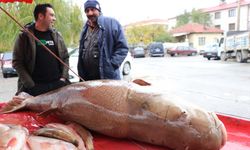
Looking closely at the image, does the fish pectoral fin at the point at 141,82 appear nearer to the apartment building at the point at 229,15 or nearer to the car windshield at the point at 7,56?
the car windshield at the point at 7,56

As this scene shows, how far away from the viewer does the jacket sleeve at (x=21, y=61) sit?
3791 millimetres

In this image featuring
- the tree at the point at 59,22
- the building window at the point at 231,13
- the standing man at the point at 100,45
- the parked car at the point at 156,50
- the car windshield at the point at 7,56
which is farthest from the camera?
the building window at the point at 231,13

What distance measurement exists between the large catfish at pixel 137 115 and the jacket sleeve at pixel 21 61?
1.26 metres

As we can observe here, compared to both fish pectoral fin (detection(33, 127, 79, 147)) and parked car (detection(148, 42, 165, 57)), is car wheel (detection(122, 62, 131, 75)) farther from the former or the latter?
parked car (detection(148, 42, 165, 57))

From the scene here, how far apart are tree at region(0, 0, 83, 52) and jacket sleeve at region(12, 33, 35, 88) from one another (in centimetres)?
1577

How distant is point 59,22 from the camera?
24.4 metres

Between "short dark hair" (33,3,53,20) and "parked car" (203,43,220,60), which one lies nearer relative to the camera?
"short dark hair" (33,3,53,20)

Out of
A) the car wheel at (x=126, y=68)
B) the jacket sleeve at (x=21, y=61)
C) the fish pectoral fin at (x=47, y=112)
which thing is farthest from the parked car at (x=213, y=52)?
the fish pectoral fin at (x=47, y=112)

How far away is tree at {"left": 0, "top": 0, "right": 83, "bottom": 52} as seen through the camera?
66.4 ft

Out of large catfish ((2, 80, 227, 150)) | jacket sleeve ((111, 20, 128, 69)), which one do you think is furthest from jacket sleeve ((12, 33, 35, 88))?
large catfish ((2, 80, 227, 150))

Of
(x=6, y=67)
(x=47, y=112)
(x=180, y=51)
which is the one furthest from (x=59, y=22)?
(x=180, y=51)

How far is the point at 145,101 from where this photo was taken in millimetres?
2205

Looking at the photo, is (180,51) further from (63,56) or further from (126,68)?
(63,56)

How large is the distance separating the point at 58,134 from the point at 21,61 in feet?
6.81
